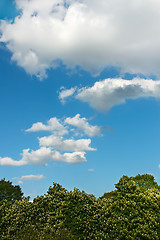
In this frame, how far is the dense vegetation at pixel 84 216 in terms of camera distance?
1494 cm

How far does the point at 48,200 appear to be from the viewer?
17531mm

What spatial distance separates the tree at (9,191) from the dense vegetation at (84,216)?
14.4 meters

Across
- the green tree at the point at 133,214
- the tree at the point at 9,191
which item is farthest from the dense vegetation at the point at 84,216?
the tree at the point at 9,191

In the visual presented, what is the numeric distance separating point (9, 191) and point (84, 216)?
1940 cm

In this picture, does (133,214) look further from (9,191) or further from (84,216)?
(9,191)

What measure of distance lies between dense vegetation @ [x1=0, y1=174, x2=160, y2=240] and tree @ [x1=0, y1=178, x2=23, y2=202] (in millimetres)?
14447

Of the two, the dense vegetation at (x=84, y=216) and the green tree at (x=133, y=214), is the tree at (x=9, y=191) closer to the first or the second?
the dense vegetation at (x=84, y=216)

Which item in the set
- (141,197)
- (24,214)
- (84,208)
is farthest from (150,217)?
(24,214)

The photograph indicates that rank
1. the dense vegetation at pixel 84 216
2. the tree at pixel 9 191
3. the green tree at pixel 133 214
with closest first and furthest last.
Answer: the green tree at pixel 133 214
the dense vegetation at pixel 84 216
the tree at pixel 9 191

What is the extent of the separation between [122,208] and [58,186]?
5339 mm

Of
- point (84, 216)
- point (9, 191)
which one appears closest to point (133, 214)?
point (84, 216)

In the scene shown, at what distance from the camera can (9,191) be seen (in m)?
32.3

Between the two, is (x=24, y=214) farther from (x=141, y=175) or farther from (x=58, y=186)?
(x=141, y=175)

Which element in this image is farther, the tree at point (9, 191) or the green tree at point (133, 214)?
the tree at point (9, 191)
